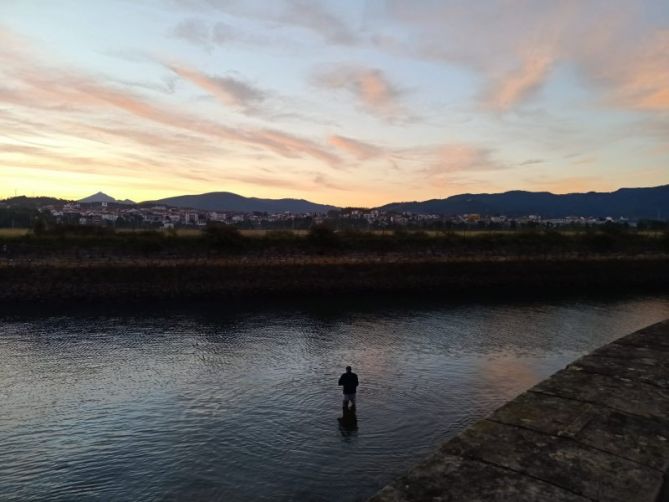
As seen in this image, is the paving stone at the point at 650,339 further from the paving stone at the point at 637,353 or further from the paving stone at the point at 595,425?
the paving stone at the point at 595,425

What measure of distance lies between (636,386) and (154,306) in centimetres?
5163

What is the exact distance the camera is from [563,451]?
294 inches

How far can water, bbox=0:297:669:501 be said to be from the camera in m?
15.8

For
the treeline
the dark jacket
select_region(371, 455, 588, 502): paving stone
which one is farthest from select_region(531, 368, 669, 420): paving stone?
the treeline

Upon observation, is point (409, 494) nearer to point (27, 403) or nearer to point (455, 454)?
point (455, 454)

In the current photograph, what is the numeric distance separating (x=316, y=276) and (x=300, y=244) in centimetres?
1212

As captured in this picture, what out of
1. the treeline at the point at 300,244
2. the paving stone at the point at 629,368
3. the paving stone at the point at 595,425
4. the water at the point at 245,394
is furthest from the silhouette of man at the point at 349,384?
the treeline at the point at 300,244

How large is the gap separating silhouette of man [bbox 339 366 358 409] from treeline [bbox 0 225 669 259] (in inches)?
2235

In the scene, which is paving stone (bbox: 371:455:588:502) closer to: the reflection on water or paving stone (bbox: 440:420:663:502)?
paving stone (bbox: 440:420:663:502)

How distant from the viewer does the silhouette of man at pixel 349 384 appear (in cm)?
2033

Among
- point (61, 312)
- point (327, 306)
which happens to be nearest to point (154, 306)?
point (61, 312)

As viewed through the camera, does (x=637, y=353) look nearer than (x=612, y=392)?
No

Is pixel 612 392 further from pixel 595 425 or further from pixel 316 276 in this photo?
pixel 316 276

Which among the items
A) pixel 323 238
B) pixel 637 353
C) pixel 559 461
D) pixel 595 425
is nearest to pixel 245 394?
pixel 637 353
